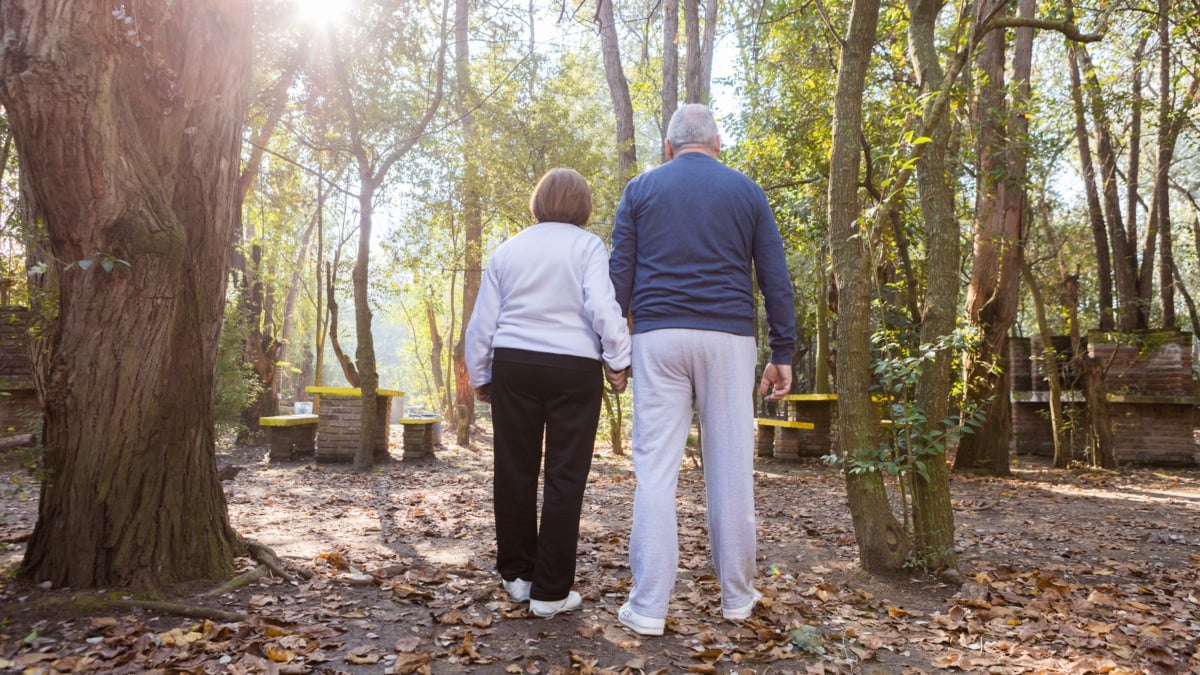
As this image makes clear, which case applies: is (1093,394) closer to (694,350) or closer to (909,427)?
(909,427)

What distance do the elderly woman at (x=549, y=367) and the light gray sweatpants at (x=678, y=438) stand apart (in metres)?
0.19

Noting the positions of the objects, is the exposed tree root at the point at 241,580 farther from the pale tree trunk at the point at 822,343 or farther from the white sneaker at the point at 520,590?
the pale tree trunk at the point at 822,343

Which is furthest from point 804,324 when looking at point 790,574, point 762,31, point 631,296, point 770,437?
point 631,296

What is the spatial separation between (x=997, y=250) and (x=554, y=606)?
821 centimetres

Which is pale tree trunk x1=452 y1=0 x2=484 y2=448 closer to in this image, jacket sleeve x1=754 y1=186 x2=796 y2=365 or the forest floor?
the forest floor

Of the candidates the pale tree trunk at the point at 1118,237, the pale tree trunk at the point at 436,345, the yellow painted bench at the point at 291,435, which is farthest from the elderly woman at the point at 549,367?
the pale tree trunk at the point at 436,345

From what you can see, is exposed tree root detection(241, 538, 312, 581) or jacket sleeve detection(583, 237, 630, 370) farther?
exposed tree root detection(241, 538, 312, 581)

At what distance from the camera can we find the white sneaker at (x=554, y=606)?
3252 millimetres

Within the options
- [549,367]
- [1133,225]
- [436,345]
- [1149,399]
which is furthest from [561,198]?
[436,345]

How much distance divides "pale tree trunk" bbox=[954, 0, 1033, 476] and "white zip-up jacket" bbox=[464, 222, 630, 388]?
248 inches

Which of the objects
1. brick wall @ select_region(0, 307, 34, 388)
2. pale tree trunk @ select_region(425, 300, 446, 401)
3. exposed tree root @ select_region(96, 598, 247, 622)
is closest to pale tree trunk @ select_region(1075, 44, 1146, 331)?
exposed tree root @ select_region(96, 598, 247, 622)

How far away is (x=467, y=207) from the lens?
1388 cm

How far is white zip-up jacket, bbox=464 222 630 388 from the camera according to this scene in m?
3.15

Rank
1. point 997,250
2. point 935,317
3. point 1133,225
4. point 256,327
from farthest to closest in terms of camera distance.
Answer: point 256,327 → point 1133,225 → point 997,250 → point 935,317
